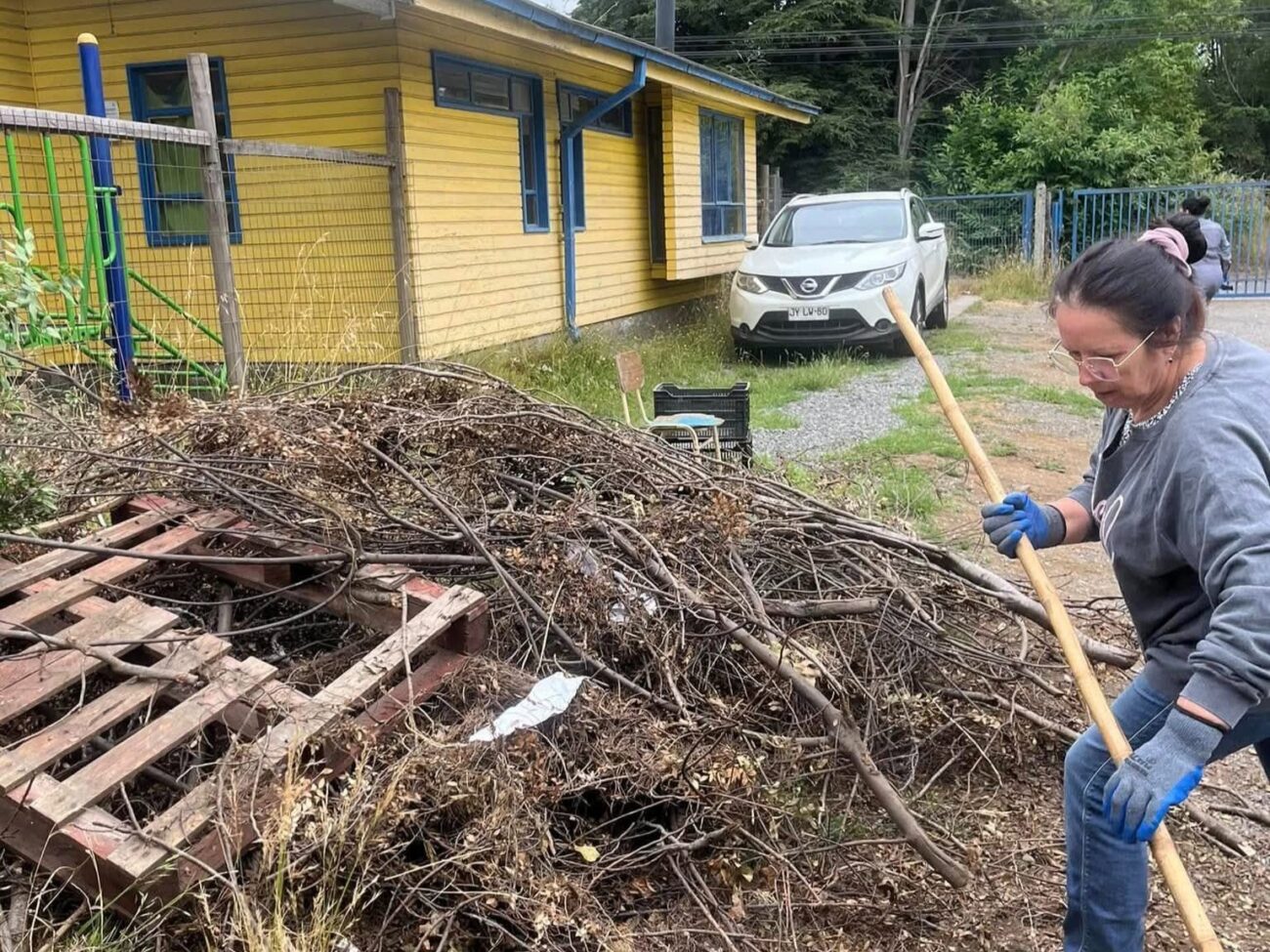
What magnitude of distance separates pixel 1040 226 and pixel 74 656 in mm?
20296

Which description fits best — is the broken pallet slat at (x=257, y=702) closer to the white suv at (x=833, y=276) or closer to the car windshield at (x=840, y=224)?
the white suv at (x=833, y=276)

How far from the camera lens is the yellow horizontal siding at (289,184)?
28.2 ft

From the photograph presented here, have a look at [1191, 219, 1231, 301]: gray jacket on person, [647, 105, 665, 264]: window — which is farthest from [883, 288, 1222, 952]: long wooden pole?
[647, 105, 665, 264]: window

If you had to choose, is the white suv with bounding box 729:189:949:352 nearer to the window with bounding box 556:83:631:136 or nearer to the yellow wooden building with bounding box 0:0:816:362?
the yellow wooden building with bounding box 0:0:816:362

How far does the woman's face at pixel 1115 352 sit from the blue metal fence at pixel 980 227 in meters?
20.0

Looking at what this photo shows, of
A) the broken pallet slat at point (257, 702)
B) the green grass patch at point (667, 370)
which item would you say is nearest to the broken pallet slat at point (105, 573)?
the broken pallet slat at point (257, 702)

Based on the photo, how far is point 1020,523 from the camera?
2393 mm

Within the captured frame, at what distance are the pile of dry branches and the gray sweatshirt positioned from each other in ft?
3.22

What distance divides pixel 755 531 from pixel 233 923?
2225mm

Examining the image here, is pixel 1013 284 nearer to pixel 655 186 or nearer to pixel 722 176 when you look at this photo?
pixel 722 176

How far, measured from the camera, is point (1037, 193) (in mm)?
19594

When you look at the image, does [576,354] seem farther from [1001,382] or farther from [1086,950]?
[1086,950]

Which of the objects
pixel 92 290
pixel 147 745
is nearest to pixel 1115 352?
pixel 147 745

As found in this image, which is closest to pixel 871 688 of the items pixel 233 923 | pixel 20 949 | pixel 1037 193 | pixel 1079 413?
pixel 233 923
